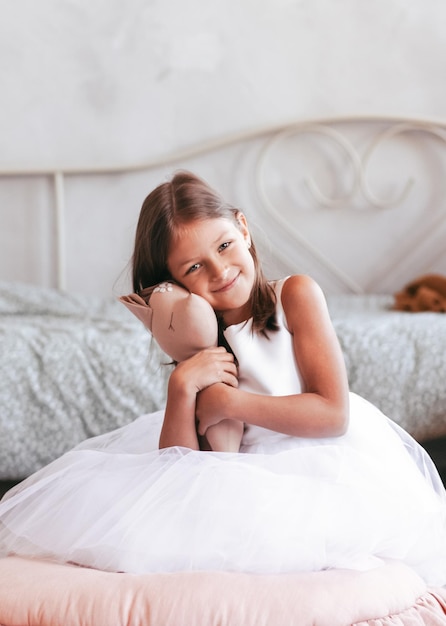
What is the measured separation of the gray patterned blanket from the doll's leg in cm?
60

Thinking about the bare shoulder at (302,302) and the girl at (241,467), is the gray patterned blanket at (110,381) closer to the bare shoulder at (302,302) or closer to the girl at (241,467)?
the girl at (241,467)

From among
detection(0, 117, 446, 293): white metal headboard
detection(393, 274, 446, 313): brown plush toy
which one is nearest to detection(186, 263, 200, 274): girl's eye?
detection(393, 274, 446, 313): brown plush toy

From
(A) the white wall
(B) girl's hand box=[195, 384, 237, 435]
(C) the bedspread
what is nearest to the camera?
(B) girl's hand box=[195, 384, 237, 435]

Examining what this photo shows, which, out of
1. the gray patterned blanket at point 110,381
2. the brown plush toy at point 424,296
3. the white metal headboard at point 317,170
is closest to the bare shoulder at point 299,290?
the gray patterned blanket at point 110,381

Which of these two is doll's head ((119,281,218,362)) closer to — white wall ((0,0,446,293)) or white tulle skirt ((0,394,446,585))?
white tulle skirt ((0,394,446,585))

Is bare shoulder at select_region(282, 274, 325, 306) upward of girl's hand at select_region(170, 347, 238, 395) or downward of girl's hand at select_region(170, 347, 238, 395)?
upward

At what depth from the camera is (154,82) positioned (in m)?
2.53

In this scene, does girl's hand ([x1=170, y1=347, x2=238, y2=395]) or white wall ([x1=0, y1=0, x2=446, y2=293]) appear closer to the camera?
girl's hand ([x1=170, y1=347, x2=238, y2=395])

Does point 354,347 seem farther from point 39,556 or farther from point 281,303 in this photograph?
point 39,556

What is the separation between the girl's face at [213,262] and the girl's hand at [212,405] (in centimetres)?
12

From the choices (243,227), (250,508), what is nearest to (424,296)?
(243,227)

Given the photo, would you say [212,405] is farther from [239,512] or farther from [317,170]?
[317,170]

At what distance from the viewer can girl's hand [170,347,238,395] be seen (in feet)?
3.24

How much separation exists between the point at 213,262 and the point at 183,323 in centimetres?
9
